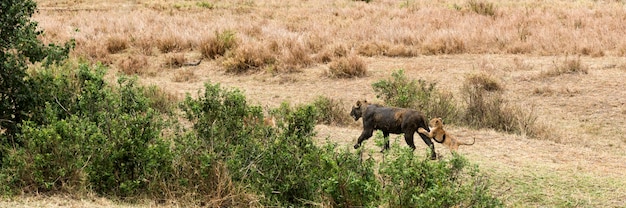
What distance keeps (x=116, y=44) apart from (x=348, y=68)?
19.7ft

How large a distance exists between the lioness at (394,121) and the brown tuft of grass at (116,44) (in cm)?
1098

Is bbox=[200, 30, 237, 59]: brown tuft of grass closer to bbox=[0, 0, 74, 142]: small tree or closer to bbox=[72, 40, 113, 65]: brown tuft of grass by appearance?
bbox=[72, 40, 113, 65]: brown tuft of grass

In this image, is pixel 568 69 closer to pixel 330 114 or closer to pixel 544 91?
pixel 544 91

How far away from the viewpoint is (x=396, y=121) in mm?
8508

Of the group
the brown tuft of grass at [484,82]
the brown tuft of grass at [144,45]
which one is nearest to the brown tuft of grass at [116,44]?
the brown tuft of grass at [144,45]

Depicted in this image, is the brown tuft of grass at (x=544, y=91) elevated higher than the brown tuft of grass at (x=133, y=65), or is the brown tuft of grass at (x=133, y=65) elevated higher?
the brown tuft of grass at (x=544, y=91)

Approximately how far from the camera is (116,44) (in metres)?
18.7

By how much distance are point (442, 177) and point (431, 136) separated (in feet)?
6.25

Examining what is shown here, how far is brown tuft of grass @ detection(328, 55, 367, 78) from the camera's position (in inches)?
618

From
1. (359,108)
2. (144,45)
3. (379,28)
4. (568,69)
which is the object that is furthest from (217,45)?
(359,108)

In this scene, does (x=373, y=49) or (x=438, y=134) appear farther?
(x=373, y=49)

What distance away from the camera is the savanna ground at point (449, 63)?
8.74 m

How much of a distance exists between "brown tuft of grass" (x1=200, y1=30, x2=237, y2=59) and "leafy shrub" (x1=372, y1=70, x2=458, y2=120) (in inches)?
233

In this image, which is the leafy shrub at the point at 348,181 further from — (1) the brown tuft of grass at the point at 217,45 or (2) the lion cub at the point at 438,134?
(1) the brown tuft of grass at the point at 217,45
